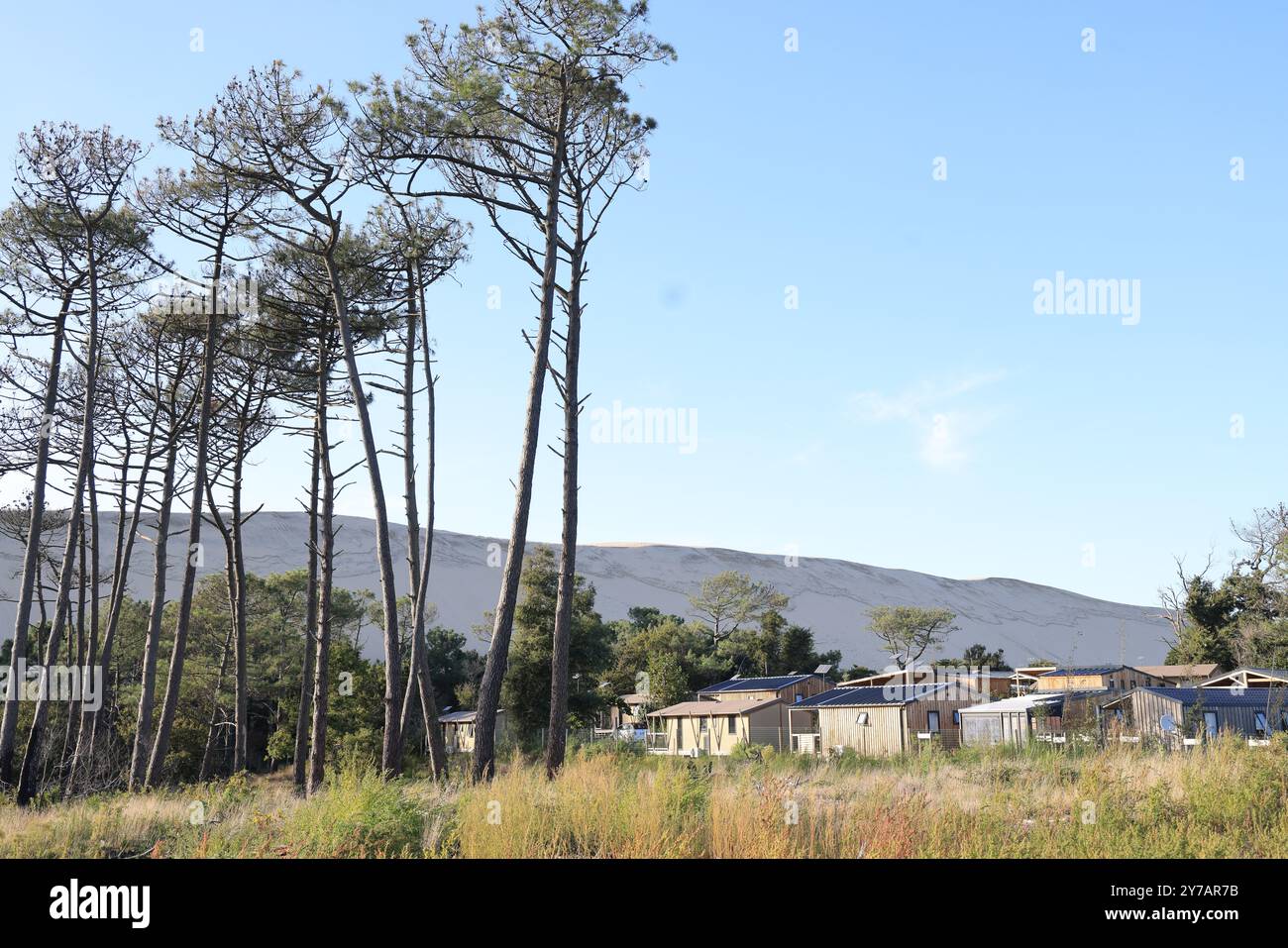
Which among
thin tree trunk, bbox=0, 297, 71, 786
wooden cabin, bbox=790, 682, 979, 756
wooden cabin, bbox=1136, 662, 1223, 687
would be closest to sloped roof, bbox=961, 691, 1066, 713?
wooden cabin, bbox=790, 682, 979, 756

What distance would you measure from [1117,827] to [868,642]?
121572 mm

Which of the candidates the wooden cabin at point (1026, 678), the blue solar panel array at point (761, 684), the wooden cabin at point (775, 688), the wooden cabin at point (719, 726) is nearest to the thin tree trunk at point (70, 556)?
the wooden cabin at point (719, 726)

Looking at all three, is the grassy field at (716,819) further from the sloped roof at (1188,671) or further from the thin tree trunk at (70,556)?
the sloped roof at (1188,671)

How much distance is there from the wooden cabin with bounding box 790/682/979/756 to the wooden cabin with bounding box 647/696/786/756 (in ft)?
7.97

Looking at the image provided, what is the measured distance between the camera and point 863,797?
9406 millimetres

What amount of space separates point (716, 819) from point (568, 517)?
29.0ft

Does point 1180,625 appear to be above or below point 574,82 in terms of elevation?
below

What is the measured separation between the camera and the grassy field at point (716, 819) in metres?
7.27

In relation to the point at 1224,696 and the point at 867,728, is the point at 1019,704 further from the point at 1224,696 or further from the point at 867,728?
the point at 1224,696

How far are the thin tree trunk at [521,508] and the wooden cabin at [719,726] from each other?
29048mm

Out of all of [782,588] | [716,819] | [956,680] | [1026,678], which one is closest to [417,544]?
[716,819]

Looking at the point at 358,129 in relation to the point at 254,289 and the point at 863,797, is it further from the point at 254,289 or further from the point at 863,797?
the point at 863,797

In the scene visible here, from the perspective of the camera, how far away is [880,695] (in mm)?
39438
